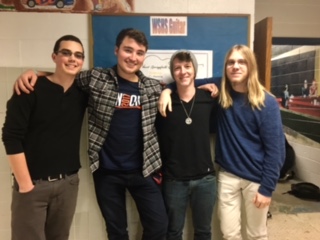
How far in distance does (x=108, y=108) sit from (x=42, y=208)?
0.63 metres

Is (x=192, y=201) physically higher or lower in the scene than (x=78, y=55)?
lower

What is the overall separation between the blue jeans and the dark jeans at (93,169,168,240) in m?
0.06

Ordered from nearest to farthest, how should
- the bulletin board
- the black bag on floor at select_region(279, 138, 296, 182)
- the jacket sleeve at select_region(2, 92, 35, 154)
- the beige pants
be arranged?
1. the jacket sleeve at select_region(2, 92, 35, 154)
2. the beige pants
3. the bulletin board
4. the black bag on floor at select_region(279, 138, 296, 182)

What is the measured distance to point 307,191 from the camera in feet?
11.9

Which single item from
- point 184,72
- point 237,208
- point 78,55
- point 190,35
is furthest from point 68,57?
point 237,208

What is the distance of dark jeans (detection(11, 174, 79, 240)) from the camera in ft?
5.02

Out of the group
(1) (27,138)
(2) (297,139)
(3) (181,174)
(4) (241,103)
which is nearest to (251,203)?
(3) (181,174)

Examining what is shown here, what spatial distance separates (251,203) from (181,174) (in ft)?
1.51

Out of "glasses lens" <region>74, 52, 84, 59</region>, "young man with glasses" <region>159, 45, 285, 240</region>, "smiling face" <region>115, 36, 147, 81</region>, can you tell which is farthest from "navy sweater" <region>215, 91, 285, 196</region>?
"glasses lens" <region>74, 52, 84, 59</region>

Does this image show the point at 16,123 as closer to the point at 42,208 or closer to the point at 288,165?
the point at 42,208

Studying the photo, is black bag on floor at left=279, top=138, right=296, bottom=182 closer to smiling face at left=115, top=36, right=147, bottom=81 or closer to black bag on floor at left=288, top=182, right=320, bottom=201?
black bag on floor at left=288, top=182, right=320, bottom=201

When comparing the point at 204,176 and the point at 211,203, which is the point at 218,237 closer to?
the point at 211,203

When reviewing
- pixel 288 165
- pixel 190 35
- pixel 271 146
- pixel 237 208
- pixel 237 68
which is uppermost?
pixel 190 35

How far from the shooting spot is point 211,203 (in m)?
1.94
